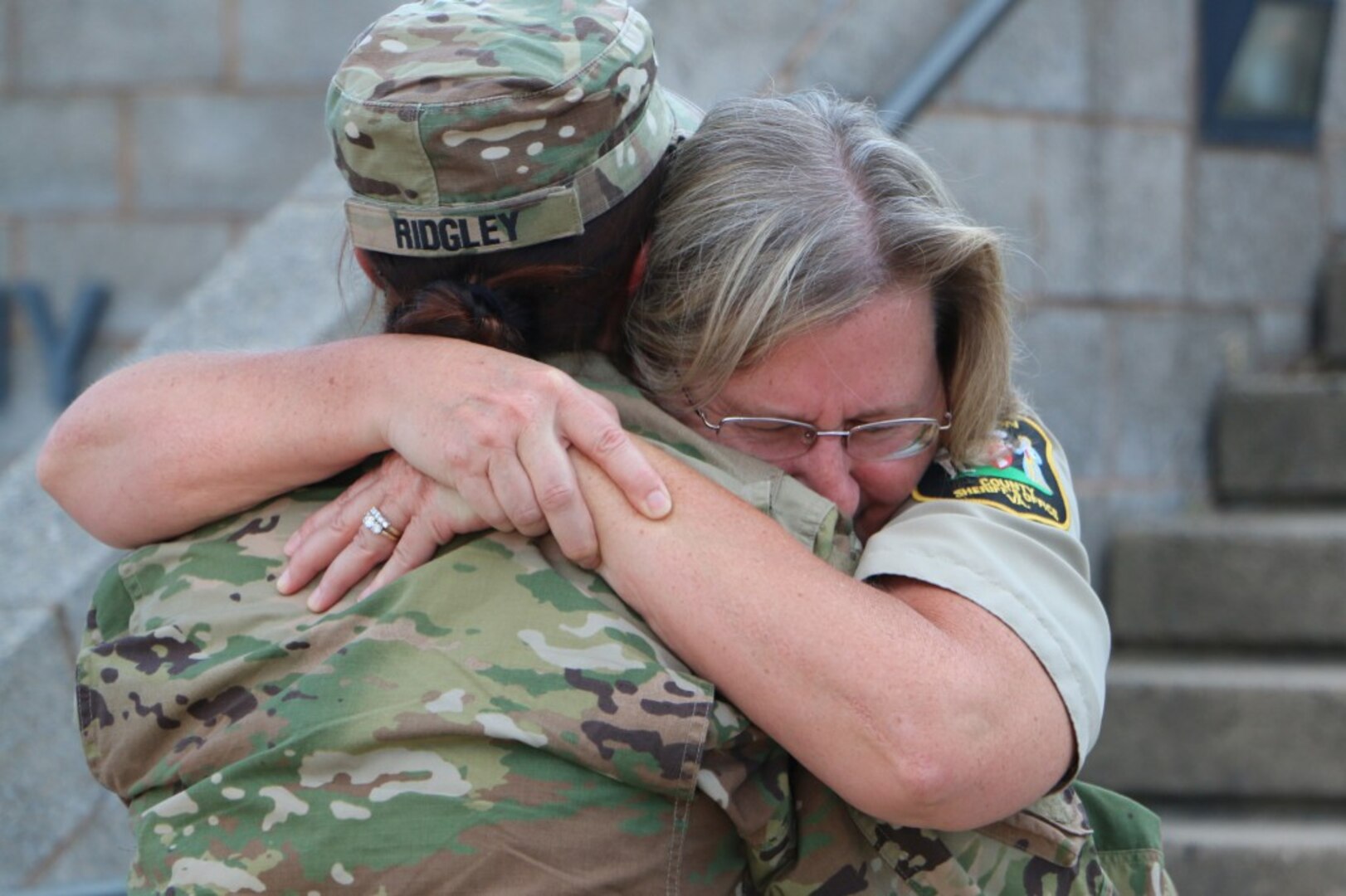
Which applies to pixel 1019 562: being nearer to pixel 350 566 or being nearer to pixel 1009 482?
pixel 1009 482

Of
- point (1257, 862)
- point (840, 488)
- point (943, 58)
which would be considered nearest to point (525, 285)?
point (840, 488)

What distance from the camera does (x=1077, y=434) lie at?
4.02 m

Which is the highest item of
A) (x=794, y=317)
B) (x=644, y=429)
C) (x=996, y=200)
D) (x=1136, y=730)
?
(x=794, y=317)

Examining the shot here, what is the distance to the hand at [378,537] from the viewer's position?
154 cm

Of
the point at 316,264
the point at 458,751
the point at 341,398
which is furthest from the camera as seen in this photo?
the point at 316,264

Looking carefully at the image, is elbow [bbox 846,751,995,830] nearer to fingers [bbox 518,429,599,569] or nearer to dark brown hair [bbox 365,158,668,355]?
fingers [bbox 518,429,599,569]

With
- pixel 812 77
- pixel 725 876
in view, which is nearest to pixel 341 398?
pixel 725 876

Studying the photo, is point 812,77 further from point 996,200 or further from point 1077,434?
point 1077,434

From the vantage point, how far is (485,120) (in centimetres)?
143

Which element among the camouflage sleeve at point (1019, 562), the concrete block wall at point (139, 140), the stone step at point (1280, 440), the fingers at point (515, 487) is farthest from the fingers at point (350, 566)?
the concrete block wall at point (139, 140)

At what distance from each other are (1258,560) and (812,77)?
1585 millimetres

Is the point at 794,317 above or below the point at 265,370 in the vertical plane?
above

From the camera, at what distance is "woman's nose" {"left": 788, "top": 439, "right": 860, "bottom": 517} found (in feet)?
5.58

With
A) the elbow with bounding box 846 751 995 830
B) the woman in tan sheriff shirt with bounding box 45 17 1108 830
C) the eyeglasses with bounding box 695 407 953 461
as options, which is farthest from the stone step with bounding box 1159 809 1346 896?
the elbow with bounding box 846 751 995 830
